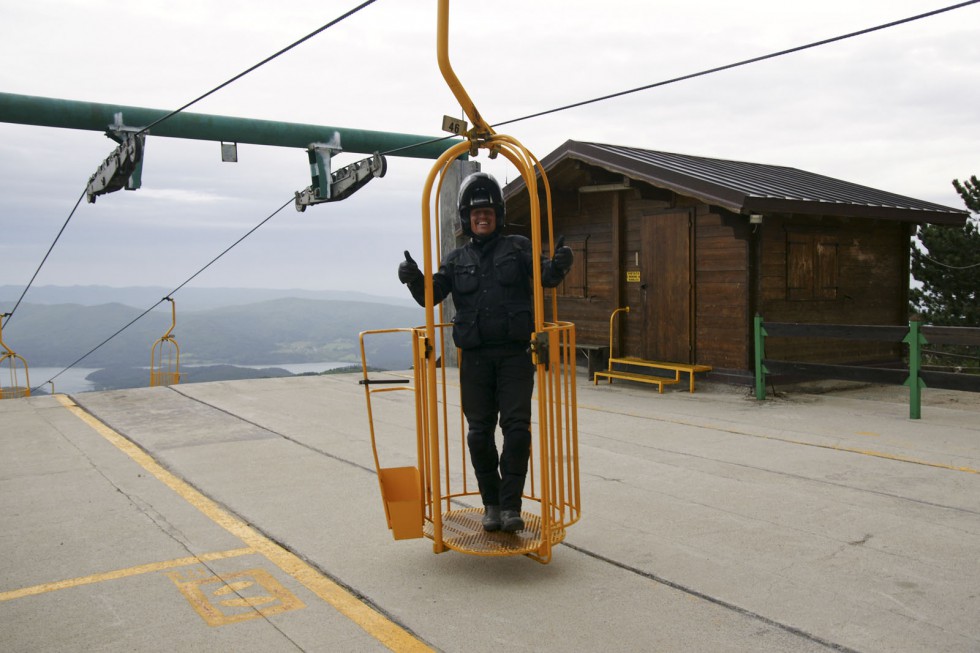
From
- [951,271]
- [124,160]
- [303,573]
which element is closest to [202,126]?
[124,160]

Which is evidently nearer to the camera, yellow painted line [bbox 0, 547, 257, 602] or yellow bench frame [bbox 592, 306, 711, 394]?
yellow painted line [bbox 0, 547, 257, 602]

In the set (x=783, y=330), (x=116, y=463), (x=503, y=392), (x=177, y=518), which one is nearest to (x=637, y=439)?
(x=783, y=330)

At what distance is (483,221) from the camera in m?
4.73

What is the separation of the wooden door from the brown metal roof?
95 centimetres

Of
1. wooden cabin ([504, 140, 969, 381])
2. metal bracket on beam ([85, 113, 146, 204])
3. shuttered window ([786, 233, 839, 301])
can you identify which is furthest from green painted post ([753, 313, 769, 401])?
metal bracket on beam ([85, 113, 146, 204])

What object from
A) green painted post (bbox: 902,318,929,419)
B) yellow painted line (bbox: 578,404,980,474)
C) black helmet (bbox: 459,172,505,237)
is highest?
black helmet (bbox: 459,172,505,237)

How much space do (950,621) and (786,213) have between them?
7651 millimetres

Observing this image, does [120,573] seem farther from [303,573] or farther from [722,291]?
[722,291]

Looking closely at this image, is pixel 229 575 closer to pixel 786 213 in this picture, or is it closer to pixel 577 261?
pixel 786 213

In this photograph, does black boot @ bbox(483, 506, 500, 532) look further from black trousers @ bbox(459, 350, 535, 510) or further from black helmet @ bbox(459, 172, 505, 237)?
black helmet @ bbox(459, 172, 505, 237)

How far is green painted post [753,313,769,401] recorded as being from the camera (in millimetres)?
10562

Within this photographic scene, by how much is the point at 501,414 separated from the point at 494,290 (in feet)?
2.35

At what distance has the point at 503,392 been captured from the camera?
4605 mm

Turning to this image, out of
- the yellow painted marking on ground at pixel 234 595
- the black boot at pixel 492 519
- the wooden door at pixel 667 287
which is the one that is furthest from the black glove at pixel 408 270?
the wooden door at pixel 667 287
